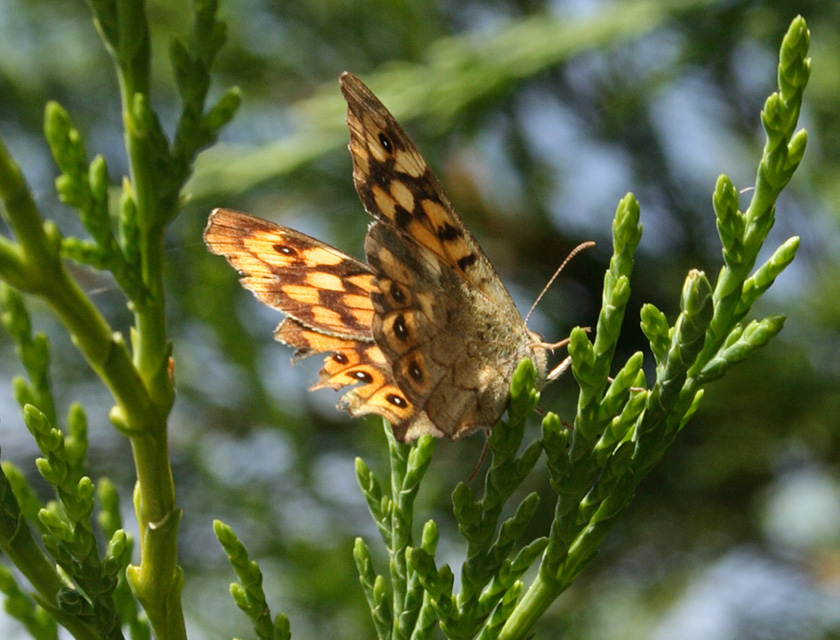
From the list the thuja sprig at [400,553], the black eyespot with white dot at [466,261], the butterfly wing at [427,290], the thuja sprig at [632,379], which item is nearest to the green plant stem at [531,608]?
the thuja sprig at [632,379]

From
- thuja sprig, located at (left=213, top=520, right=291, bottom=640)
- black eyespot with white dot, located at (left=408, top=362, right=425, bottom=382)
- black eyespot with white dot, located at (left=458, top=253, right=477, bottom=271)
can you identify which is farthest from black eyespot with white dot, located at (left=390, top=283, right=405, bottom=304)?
thuja sprig, located at (left=213, top=520, right=291, bottom=640)

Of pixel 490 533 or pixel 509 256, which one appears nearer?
pixel 490 533

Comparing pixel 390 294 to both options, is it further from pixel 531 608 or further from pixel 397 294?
pixel 531 608

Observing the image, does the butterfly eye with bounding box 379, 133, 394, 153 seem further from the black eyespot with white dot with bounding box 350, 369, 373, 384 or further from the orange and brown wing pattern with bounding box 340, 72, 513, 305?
the black eyespot with white dot with bounding box 350, 369, 373, 384

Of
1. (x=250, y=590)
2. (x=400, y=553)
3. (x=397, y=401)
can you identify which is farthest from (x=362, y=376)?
(x=250, y=590)

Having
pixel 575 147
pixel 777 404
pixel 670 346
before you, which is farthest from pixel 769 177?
pixel 575 147

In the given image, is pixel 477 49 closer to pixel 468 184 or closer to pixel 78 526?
pixel 468 184
